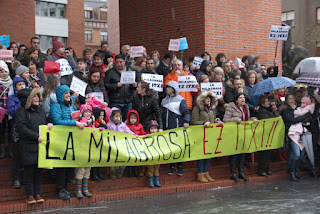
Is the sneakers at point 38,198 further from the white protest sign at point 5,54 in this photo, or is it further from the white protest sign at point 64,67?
the white protest sign at point 5,54

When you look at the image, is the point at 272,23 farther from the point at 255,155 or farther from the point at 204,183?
the point at 204,183

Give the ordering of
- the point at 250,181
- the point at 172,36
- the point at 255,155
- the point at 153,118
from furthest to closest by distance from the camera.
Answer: the point at 172,36, the point at 255,155, the point at 250,181, the point at 153,118

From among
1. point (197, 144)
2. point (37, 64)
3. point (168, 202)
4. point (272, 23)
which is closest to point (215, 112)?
point (197, 144)

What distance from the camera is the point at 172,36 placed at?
1619cm

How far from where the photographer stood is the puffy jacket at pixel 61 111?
8922mm

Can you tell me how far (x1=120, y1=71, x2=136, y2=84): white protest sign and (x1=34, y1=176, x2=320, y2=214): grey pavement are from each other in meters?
2.49

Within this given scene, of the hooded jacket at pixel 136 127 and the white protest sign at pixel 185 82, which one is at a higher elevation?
the white protest sign at pixel 185 82

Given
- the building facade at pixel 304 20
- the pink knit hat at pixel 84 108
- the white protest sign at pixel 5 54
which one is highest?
the building facade at pixel 304 20

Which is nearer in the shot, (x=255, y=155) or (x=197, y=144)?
(x=197, y=144)

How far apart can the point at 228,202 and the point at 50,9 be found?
54.7 meters

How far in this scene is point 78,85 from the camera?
9.73m

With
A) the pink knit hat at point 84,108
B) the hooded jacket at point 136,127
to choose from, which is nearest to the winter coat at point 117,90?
the hooded jacket at point 136,127

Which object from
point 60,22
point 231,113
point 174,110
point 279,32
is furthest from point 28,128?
point 60,22

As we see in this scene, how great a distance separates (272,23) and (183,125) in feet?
24.8
